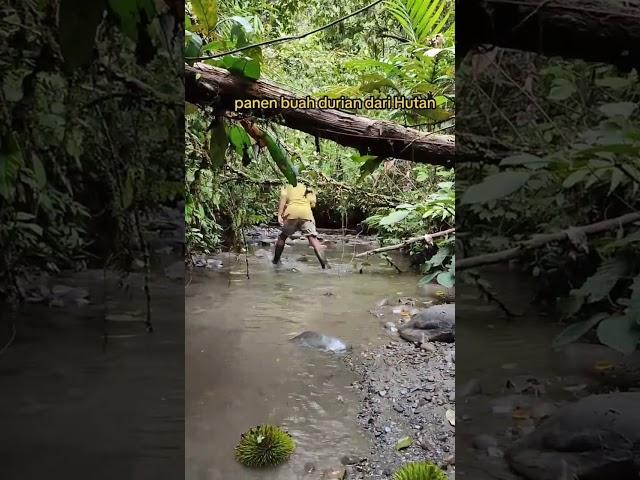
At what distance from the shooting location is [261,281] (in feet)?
3.93

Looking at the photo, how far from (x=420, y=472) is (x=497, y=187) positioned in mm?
549

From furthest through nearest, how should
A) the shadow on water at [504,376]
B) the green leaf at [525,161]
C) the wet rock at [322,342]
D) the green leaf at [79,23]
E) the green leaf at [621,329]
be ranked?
1. the wet rock at [322,342]
2. the shadow on water at [504,376]
3. the green leaf at [525,161]
4. the green leaf at [621,329]
5. the green leaf at [79,23]

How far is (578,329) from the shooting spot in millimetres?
873

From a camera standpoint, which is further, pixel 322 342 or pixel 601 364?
pixel 322 342

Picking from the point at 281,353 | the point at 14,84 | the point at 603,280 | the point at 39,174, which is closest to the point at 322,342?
the point at 281,353

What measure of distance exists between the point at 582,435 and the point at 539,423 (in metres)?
0.07

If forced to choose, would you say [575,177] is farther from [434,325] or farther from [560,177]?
[434,325]

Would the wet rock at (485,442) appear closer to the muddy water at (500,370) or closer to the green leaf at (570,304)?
the muddy water at (500,370)

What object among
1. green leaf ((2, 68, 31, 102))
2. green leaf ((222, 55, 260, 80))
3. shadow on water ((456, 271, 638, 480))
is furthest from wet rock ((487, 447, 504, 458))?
green leaf ((2, 68, 31, 102))

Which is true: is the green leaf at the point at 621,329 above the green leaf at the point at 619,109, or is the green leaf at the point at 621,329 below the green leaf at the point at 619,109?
below

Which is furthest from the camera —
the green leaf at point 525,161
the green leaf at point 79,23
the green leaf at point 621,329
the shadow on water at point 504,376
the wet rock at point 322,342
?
the wet rock at point 322,342

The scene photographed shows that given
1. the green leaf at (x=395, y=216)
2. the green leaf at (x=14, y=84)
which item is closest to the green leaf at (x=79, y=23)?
the green leaf at (x=14, y=84)

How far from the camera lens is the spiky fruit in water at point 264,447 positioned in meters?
1.11

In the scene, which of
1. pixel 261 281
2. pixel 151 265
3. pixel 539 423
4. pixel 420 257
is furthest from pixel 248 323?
pixel 539 423
